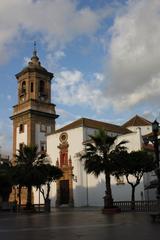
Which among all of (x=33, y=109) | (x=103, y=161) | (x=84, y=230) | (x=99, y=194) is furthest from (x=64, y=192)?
(x=84, y=230)

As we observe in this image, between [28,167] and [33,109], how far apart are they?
23852 mm

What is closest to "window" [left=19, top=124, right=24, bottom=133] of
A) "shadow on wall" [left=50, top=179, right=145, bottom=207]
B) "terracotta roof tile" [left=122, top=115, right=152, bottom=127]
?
"shadow on wall" [left=50, top=179, right=145, bottom=207]

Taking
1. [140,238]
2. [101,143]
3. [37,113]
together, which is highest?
[37,113]

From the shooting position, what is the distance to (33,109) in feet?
221

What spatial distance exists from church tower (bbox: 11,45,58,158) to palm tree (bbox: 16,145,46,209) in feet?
66.2

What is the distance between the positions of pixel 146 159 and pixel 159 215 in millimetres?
21417

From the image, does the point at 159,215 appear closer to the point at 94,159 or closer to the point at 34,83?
the point at 94,159

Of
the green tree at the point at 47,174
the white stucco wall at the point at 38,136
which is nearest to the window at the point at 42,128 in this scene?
the white stucco wall at the point at 38,136

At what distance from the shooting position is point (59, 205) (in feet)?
202

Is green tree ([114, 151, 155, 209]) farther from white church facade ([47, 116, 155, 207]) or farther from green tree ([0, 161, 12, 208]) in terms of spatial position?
green tree ([0, 161, 12, 208])

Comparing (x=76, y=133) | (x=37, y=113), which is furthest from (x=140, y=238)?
(x=37, y=113)

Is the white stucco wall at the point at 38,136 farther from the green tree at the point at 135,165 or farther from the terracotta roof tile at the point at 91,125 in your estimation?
the green tree at the point at 135,165

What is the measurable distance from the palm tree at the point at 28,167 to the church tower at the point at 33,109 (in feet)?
66.2

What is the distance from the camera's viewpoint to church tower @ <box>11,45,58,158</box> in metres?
67.6
